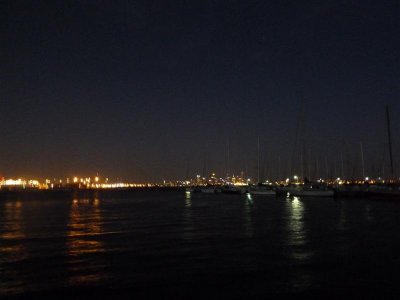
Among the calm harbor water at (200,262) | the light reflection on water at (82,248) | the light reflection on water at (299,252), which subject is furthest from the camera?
the light reflection on water at (82,248)

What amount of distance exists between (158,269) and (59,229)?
64.2ft

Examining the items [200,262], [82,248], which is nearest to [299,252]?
[200,262]

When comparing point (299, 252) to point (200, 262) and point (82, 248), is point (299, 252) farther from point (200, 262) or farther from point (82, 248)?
point (82, 248)

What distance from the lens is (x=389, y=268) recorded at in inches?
761

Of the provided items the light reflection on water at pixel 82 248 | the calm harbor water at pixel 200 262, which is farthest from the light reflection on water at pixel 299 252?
the light reflection on water at pixel 82 248

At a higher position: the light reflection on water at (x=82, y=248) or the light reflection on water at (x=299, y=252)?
the light reflection on water at (x=82, y=248)

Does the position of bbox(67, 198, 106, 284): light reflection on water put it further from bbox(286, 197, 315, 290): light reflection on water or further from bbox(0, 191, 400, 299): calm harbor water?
bbox(286, 197, 315, 290): light reflection on water

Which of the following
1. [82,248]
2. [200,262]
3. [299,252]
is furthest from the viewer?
→ [82,248]

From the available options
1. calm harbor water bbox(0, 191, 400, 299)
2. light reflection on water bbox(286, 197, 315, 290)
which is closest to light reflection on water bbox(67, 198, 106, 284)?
calm harbor water bbox(0, 191, 400, 299)

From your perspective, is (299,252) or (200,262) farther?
(299,252)

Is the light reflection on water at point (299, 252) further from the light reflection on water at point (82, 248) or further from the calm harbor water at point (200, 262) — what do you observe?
the light reflection on water at point (82, 248)

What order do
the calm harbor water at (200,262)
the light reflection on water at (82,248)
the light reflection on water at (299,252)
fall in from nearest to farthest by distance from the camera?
the calm harbor water at (200,262) → the light reflection on water at (299,252) → the light reflection on water at (82,248)

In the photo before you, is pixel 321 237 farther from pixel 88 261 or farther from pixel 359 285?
pixel 88 261

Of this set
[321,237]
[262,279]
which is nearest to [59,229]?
[321,237]
